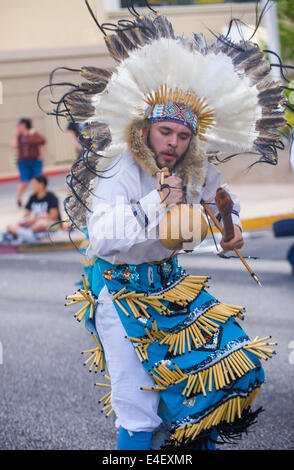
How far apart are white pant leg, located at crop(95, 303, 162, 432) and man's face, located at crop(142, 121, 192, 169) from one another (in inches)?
24.6

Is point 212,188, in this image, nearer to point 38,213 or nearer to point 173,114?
point 173,114

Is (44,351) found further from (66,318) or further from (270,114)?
(270,114)

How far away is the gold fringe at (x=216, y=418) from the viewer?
9.78ft

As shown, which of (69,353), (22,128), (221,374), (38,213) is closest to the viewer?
(221,374)

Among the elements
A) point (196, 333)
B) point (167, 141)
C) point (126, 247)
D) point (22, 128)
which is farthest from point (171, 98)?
point (22, 128)

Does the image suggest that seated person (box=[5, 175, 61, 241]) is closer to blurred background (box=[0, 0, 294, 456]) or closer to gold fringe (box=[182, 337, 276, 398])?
blurred background (box=[0, 0, 294, 456])

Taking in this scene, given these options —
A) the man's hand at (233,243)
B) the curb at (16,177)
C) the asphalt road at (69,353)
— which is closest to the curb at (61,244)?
the asphalt road at (69,353)

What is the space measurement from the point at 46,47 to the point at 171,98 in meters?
20.3

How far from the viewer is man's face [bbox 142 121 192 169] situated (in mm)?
3051

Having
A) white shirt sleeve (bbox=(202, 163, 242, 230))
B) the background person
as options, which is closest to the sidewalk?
the background person

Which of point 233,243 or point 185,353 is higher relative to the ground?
point 233,243

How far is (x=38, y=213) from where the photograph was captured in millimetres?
11859

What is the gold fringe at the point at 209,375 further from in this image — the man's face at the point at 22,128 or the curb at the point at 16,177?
the curb at the point at 16,177
